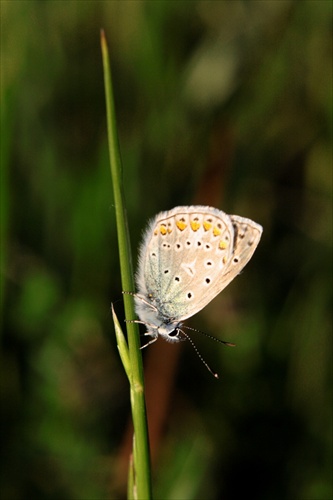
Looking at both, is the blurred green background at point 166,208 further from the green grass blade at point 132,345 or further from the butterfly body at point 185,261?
the green grass blade at point 132,345

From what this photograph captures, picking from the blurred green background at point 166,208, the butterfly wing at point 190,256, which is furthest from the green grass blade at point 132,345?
the blurred green background at point 166,208

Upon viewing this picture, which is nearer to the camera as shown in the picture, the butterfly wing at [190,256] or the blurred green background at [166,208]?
the butterfly wing at [190,256]

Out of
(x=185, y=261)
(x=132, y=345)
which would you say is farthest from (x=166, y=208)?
(x=132, y=345)

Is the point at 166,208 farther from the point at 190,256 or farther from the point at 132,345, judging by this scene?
the point at 132,345

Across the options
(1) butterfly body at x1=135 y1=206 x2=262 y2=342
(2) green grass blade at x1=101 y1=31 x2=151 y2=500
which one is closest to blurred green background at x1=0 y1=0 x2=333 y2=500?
(1) butterfly body at x1=135 y1=206 x2=262 y2=342

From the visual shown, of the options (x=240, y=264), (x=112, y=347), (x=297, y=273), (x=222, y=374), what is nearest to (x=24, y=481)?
(x=112, y=347)
